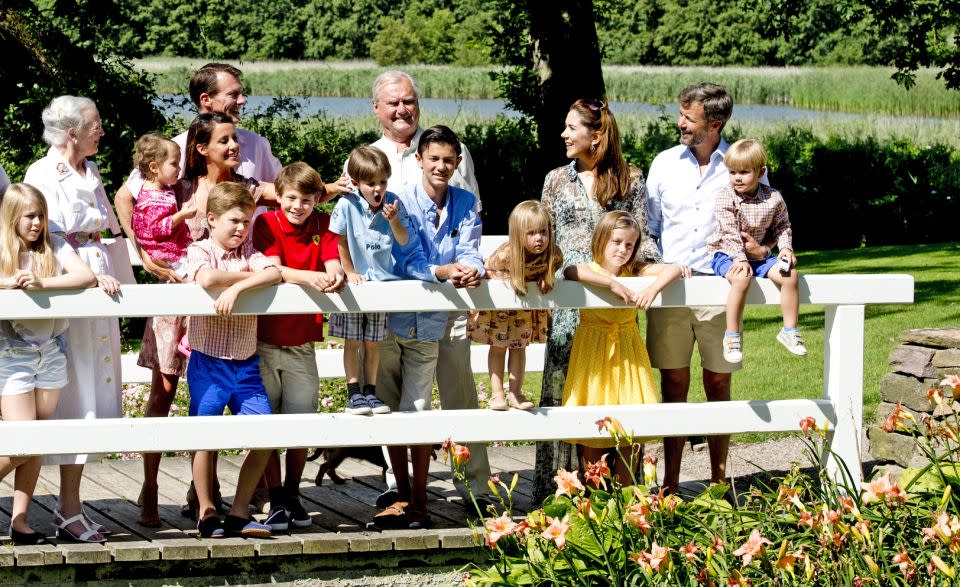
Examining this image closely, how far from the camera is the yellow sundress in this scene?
18.2ft

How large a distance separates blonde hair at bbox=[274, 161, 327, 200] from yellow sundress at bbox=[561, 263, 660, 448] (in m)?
1.26

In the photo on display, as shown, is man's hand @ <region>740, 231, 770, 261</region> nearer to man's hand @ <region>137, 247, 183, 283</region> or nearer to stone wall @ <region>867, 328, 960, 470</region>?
stone wall @ <region>867, 328, 960, 470</region>

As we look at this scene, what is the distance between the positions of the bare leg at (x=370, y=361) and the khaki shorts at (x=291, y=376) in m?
0.22

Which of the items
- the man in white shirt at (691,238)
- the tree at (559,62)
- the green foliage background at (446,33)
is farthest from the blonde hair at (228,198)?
the green foliage background at (446,33)

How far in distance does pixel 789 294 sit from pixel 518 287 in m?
1.14

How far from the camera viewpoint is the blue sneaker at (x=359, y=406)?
5199 millimetres

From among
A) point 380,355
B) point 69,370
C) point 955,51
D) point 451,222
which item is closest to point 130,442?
point 69,370

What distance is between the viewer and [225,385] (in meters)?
5.26

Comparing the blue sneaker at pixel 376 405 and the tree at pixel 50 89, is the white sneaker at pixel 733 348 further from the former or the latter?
the tree at pixel 50 89

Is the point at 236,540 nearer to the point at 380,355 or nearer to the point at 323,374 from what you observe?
the point at 380,355

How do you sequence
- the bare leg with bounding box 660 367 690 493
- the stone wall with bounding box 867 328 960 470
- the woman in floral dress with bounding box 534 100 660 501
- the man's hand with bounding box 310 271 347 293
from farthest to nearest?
the stone wall with bounding box 867 328 960 470
the bare leg with bounding box 660 367 690 493
the woman in floral dress with bounding box 534 100 660 501
the man's hand with bounding box 310 271 347 293

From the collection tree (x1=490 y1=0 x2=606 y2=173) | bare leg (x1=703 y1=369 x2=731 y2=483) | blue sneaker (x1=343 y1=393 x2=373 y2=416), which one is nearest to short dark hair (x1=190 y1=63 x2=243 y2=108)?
blue sneaker (x1=343 y1=393 x2=373 y2=416)

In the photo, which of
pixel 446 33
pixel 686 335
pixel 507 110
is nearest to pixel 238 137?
pixel 686 335

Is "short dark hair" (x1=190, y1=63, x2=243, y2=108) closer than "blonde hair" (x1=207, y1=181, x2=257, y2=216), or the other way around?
"blonde hair" (x1=207, y1=181, x2=257, y2=216)
